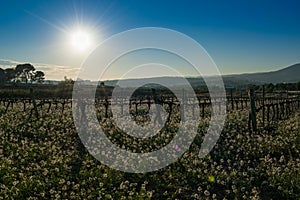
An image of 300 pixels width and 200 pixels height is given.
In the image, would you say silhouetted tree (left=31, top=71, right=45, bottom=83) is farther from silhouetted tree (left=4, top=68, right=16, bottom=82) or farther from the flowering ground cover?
the flowering ground cover

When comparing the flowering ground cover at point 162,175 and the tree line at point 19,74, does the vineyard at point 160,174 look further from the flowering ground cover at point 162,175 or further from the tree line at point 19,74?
the tree line at point 19,74

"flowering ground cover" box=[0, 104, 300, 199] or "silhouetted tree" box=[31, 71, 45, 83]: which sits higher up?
"silhouetted tree" box=[31, 71, 45, 83]

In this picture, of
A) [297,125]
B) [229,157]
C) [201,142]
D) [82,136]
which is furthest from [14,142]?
[297,125]

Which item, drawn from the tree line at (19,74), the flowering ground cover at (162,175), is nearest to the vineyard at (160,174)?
the flowering ground cover at (162,175)

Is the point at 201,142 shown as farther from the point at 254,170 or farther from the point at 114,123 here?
the point at 114,123

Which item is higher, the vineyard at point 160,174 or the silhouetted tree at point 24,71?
the silhouetted tree at point 24,71

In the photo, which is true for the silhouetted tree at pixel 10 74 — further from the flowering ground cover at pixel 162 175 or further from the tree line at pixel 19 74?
the flowering ground cover at pixel 162 175

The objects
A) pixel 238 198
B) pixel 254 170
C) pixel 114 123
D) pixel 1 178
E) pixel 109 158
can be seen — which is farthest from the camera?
pixel 114 123

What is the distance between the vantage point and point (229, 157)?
1140 centimetres

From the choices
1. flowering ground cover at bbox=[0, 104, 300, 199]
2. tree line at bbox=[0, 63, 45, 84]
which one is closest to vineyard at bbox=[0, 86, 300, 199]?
flowering ground cover at bbox=[0, 104, 300, 199]

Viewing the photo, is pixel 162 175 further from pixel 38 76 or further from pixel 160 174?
pixel 38 76

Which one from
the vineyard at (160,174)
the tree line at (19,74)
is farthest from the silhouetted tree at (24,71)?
the vineyard at (160,174)

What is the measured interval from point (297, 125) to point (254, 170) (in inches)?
282

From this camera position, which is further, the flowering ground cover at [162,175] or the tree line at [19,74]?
the tree line at [19,74]
